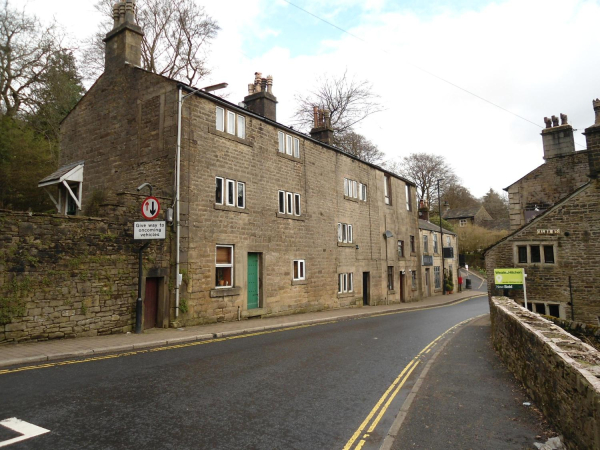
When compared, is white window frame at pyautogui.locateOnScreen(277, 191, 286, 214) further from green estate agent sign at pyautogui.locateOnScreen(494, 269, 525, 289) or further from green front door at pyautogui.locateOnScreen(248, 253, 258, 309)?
green estate agent sign at pyautogui.locateOnScreen(494, 269, 525, 289)

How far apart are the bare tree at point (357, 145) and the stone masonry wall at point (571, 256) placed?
862 inches

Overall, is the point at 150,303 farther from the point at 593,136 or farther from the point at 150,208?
the point at 593,136

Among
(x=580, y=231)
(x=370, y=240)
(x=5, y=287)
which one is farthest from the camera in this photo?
(x=370, y=240)

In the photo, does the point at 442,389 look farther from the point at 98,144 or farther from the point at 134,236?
the point at 98,144

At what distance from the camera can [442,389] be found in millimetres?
6891

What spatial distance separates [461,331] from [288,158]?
11.1 m

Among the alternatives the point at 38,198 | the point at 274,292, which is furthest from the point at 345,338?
the point at 38,198

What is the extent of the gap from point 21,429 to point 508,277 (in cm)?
1638

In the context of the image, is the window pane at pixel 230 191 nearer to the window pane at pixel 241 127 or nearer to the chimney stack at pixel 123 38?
the window pane at pixel 241 127

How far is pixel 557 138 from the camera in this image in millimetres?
20484

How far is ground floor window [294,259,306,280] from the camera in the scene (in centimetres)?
1958

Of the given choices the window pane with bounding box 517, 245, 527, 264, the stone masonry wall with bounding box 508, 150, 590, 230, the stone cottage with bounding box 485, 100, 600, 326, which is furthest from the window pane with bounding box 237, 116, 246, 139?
the stone masonry wall with bounding box 508, 150, 590, 230

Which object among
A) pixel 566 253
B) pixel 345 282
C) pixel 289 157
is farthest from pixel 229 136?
pixel 566 253

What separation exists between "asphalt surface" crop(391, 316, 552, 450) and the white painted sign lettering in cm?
430
